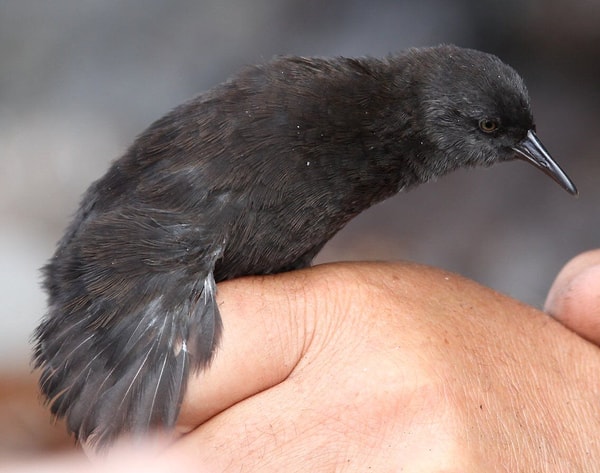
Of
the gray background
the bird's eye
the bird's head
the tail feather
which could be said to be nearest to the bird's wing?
the tail feather

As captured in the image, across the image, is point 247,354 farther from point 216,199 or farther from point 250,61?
point 250,61

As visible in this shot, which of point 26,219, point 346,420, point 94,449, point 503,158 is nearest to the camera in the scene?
point 346,420

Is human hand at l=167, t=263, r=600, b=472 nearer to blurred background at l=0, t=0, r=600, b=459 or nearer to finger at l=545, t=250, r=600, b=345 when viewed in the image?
finger at l=545, t=250, r=600, b=345

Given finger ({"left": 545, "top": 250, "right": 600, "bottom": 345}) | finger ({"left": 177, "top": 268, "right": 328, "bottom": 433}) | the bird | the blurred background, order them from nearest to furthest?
finger ({"left": 177, "top": 268, "right": 328, "bottom": 433}) < the bird < finger ({"left": 545, "top": 250, "right": 600, "bottom": 345}) < the blurred background

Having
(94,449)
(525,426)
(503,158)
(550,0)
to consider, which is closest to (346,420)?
(525,426)

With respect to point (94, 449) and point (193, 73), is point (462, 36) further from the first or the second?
point (94, 449)

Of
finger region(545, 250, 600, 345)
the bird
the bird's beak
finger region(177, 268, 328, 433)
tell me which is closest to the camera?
finger region(177, 268, 328, 433)

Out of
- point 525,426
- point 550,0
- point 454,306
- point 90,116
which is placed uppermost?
point 550,0

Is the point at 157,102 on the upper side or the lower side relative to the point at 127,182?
upper
